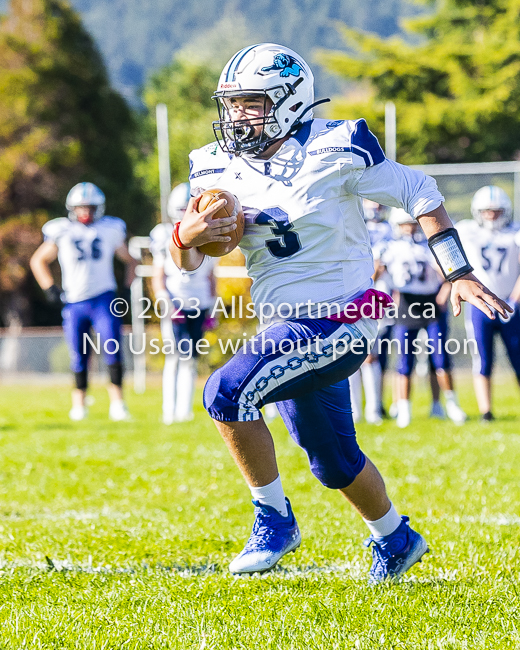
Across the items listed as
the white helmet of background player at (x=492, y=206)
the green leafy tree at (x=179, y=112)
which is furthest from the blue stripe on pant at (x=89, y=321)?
the green leafy tree at (x=179, y=112)

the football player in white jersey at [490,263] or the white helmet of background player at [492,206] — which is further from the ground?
the white helmet of background player at [492,206]

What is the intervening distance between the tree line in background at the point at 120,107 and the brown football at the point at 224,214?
17659 millimetres

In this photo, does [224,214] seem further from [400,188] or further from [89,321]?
[89,321]

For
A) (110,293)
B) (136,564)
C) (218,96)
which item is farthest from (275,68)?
(110,293)

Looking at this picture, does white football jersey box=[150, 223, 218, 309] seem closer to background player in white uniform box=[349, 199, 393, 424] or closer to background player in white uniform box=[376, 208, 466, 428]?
background player in white uniform box=[349, 199, 393, 424]

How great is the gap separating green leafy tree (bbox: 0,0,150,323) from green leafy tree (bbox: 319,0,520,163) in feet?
24.9

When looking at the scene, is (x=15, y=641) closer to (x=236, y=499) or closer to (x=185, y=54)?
(x=236, y=499)

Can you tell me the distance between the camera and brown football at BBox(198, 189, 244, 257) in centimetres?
259

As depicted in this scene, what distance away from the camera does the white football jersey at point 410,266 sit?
752cm

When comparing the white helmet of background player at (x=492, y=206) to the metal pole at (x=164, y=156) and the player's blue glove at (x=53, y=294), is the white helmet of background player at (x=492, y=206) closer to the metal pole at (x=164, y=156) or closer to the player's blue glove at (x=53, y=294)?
the player's blue glove at (x=53, y=294)

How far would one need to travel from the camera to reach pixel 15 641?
7.23 feet

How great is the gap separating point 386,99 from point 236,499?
18429mm

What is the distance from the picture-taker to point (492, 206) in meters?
7.28

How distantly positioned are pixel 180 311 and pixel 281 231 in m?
4.90
